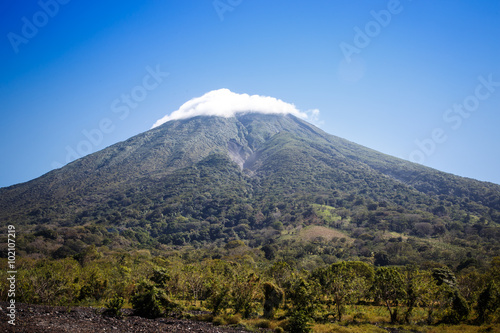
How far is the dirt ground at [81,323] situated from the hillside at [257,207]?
1772 inches

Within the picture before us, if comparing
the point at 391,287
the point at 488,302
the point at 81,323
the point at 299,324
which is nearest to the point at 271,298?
the point at 299,324

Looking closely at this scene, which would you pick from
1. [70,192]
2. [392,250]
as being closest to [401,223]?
[392,250]

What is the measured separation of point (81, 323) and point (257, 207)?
390 ft

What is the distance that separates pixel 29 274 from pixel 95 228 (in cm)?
7539

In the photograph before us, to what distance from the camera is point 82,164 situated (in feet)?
590

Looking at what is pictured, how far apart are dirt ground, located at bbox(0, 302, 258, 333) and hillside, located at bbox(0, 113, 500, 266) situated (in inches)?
1772

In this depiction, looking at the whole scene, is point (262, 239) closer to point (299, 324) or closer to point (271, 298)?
point (271, 298)

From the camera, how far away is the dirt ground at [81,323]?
12.7 m

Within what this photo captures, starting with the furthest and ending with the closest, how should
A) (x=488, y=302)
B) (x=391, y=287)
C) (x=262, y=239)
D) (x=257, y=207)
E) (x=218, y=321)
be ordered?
(x=257, y=207), (x=262, y=239), (x=391, y=287), (x=488, y=302), (x=218, y=321)

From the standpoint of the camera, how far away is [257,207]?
433 feet

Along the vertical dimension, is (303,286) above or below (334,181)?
below

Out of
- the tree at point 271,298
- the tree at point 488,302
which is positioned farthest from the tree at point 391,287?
the tree at point 271,298

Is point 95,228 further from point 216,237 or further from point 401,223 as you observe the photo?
point 401,223

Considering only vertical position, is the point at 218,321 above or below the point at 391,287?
below
